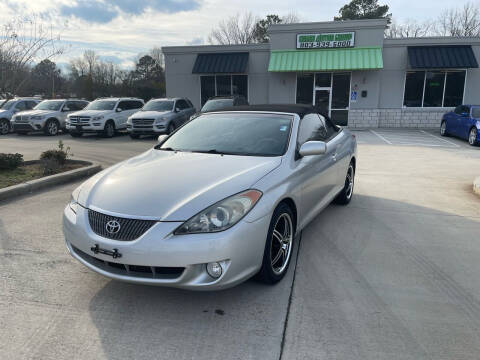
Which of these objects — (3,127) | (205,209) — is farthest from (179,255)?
(3,127)

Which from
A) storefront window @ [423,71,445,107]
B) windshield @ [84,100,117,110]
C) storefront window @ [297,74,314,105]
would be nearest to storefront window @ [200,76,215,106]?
storefront window @ [297,74,314,105]

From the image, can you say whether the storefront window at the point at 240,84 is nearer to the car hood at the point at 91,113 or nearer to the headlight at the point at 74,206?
the car hood at the point at 91,113

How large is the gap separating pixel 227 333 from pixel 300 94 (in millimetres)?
20037

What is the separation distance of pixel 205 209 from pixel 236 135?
65.9 inches

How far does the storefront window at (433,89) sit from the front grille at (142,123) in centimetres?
1488

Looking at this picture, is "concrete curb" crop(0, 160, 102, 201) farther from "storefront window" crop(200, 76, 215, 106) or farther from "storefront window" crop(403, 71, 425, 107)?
"storefront window" crop(403, 71, 425, 107)

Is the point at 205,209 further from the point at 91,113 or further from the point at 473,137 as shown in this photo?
the point at 91,113

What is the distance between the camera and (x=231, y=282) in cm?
301

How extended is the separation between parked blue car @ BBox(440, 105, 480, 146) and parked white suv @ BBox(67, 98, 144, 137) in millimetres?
14531

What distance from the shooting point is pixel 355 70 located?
2025 cm

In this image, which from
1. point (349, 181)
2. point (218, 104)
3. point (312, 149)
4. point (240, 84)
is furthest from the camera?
point (240, 84)

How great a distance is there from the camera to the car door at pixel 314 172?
4.16 meters

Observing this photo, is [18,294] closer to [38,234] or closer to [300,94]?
[38,234]

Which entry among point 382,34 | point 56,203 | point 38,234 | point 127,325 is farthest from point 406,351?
point 382,34
